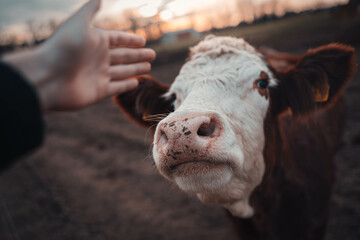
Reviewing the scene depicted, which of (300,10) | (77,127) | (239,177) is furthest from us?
(300,10)

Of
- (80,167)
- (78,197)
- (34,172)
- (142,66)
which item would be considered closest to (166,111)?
(142,66)

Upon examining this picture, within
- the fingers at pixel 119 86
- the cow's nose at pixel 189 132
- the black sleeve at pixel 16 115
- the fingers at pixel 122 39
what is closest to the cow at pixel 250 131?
the cow's nose at pixel 189 132

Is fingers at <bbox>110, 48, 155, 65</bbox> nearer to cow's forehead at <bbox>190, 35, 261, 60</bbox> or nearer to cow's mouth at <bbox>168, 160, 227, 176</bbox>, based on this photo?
cow's forehead at <bbox>190, 35, 261, 60</bbox>

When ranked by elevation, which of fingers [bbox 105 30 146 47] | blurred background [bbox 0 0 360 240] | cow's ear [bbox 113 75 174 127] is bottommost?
blurred background [bbox 0 0 360 240]

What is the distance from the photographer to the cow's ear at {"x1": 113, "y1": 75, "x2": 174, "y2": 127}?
2230 millimetres

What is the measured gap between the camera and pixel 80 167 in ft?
19.4

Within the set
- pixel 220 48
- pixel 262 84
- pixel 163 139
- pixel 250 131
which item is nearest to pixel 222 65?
pixel 220 48

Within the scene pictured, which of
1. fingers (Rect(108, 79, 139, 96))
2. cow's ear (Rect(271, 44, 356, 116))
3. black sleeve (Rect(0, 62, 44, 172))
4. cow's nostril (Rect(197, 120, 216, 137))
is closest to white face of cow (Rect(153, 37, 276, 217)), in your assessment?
cow's nostril (Rect(197, 120, 216, 137))

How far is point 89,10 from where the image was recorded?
1.15 metres

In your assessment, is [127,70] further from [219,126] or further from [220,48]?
[220,48]

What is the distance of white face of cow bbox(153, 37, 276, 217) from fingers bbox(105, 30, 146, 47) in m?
0.48

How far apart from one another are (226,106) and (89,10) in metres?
0.97

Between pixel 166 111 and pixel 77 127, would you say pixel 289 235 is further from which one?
pixel 77 127

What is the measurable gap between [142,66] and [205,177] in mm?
830
